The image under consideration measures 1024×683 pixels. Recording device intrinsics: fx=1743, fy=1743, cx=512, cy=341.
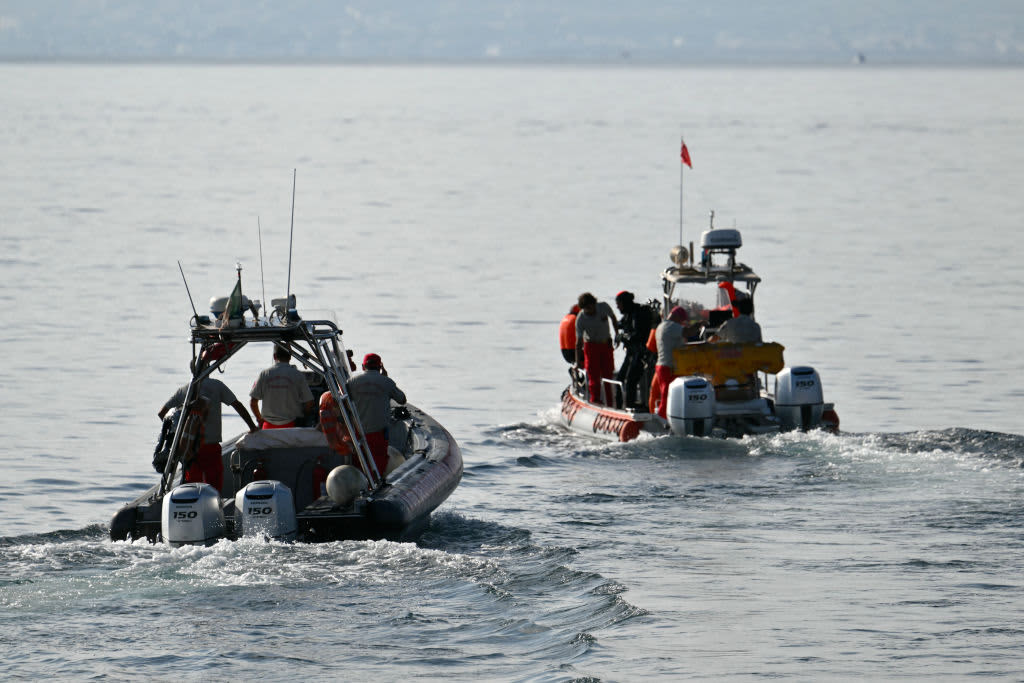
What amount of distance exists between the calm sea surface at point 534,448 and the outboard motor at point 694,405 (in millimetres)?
189

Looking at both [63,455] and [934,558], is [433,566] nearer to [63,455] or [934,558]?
[934,558]

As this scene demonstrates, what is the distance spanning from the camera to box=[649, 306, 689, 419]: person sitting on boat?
17.9 meters

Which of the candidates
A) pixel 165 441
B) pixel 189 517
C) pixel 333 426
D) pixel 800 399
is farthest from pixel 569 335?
pixel 189 517

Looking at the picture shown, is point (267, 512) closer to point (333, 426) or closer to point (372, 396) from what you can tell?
point (333, 426)

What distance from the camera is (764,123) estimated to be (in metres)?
102

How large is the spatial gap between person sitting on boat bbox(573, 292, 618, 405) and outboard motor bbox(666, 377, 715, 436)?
141 centimetres

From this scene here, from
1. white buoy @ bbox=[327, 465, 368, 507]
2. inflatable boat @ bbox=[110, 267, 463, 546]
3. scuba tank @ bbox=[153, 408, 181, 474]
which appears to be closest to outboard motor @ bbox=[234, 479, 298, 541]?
inflatable boat @ bbox=[110, 267, 463, 546]

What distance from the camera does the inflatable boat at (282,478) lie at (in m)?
12.5

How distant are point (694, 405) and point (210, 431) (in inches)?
231

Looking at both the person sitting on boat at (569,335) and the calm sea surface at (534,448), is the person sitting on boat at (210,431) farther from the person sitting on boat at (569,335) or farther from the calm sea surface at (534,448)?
the person sitting on boat at (569,335)

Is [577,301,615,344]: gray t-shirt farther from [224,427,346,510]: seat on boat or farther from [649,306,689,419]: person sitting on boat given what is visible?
[224,427,346,510]: seat on boat

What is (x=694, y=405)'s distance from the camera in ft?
57.3

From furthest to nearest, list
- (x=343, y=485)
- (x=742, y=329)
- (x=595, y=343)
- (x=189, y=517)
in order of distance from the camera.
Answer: (x=595, y=343)
(x=742, y=329)
(x=343, y=485)
(x=189, y=517)

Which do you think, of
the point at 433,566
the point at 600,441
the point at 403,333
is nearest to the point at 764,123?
the point at 403,333
